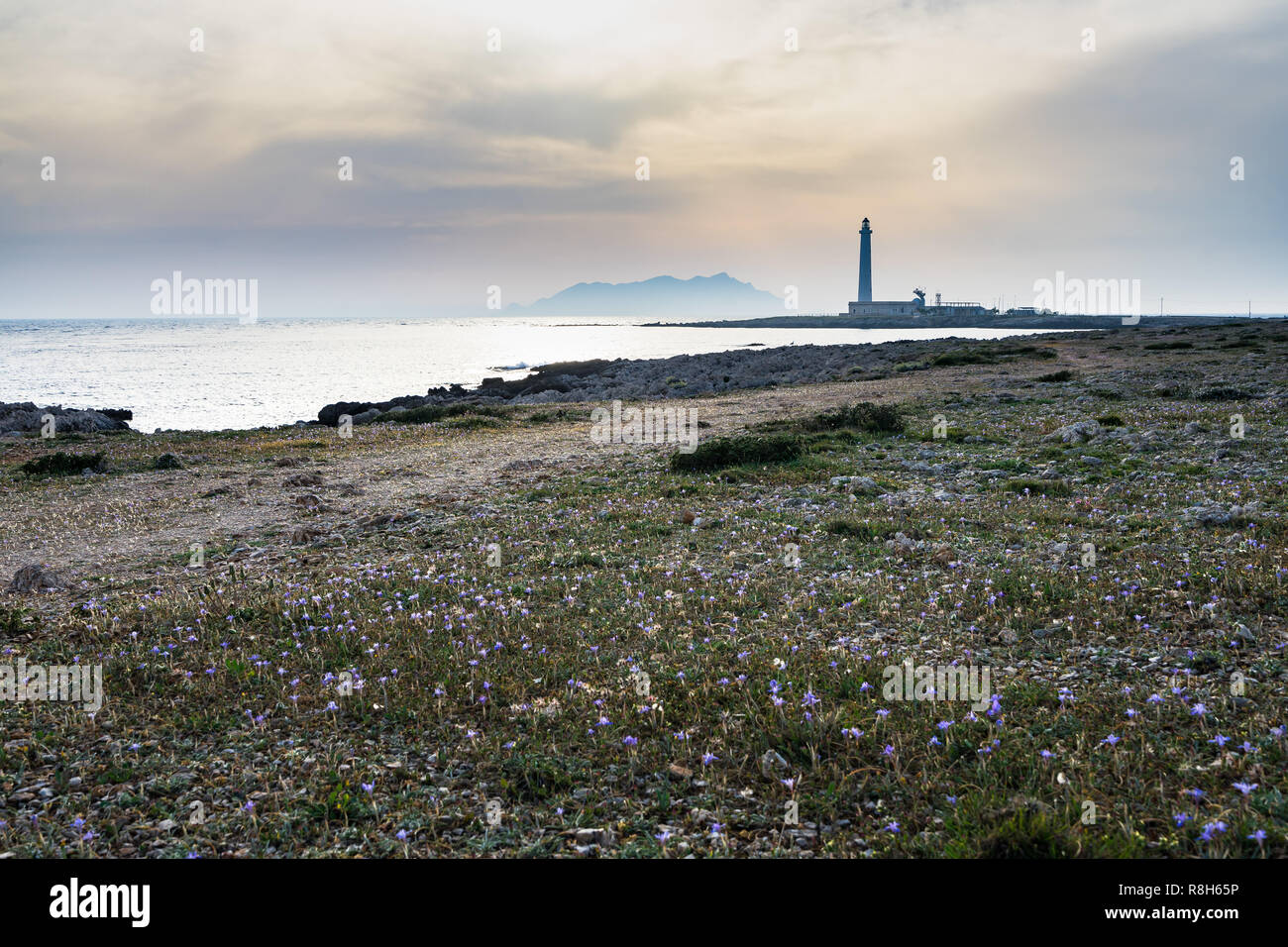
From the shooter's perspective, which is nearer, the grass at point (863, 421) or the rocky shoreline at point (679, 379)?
the grass at point (863, 421)

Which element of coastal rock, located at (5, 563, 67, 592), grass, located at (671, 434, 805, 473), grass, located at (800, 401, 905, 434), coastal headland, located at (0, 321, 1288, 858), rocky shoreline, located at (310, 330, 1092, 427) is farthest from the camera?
rocky shoreline, located at (310, 330, 1092, 427)

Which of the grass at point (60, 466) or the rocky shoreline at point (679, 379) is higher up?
the rocky shoreline at point (679, 379)

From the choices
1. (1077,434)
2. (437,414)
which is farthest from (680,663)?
(437,414)

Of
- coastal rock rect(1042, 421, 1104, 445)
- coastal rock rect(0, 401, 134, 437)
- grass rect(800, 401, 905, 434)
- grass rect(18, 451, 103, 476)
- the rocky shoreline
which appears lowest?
grass rect(18, 451, 103, 476)

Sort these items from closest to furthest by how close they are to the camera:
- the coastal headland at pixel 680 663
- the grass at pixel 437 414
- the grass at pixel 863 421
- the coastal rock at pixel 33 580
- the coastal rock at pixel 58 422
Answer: the coastal headland at pixel 680 663
the coastal rock at pixel 33 580
the grass at pixel 863 421
the coastal rock at pixel 58 422
the grass at pixel 437 414

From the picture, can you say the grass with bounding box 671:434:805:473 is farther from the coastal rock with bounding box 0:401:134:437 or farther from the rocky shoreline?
the coastal rock with bounding box 0:401:134:437

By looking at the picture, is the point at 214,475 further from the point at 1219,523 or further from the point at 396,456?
the point at 1219,523

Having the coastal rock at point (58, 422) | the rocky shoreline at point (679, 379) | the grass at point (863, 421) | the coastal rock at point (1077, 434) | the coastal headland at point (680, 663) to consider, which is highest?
the rocky shoreline at point (679, 379)

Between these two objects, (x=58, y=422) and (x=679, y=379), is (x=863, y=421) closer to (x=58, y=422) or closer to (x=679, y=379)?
(x=679, y=379)

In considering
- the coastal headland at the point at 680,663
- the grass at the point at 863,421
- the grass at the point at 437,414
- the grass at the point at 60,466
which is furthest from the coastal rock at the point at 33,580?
the grass at the point at 437,414

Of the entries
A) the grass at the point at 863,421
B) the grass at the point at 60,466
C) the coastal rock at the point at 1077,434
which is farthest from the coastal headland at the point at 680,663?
the grass at the point at 863,421

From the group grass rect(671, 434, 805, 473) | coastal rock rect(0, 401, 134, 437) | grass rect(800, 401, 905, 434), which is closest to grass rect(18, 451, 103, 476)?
coastal rock rect(0, 401, 134, 437)

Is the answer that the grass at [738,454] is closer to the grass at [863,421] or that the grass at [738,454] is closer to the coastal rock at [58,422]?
the grass at [863,421]

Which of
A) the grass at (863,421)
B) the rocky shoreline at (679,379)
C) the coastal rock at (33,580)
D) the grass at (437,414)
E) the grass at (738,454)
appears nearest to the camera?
the coastal rock at (33,580)
